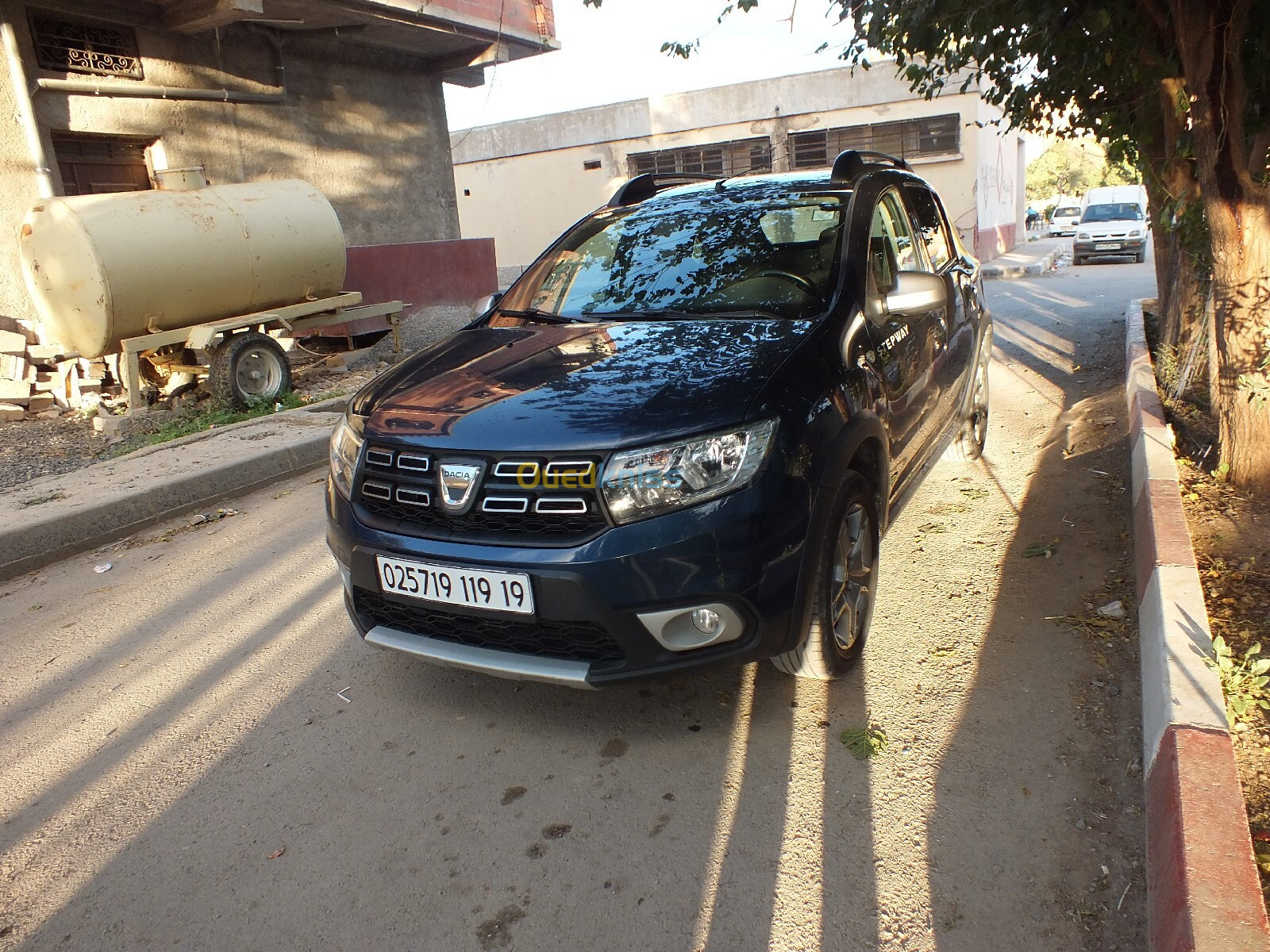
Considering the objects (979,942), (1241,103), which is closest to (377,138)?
(1241,103)

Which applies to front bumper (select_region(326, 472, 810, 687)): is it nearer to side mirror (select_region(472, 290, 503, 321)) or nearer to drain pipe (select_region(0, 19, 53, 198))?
side mirror (select_region(472, 290, 503, 321))

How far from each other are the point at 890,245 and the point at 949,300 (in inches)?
26.8

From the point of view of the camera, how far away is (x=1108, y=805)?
2410 mm

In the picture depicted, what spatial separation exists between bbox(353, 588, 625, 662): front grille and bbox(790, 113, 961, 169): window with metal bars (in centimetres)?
2299

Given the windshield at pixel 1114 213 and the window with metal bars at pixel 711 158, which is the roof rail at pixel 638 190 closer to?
the window with metal bars at pixel 711 158

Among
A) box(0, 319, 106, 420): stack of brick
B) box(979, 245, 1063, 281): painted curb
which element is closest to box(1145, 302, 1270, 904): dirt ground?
box(0, 319, 106, 420): stack of brick

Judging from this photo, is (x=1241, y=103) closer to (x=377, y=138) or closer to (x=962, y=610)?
(x=962, y=610)

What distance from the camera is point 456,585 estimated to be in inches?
101

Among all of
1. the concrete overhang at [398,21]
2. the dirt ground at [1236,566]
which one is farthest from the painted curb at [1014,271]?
the dirt ground at [1236,566]

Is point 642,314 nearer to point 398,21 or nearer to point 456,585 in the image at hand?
point 456,585

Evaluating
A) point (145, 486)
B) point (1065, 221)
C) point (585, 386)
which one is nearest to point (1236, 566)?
point (585, 386)

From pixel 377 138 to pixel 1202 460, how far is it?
1243 centimetres

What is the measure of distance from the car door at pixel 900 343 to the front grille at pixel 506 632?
1.38 m

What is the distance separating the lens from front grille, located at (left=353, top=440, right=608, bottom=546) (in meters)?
2.45
